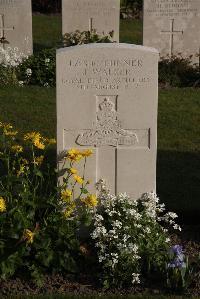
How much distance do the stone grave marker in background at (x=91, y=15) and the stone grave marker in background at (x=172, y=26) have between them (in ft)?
2.96

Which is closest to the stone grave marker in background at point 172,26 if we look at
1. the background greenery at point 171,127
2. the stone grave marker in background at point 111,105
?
the background greenery at point 171,127

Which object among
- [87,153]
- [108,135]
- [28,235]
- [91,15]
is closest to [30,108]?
[91,15]

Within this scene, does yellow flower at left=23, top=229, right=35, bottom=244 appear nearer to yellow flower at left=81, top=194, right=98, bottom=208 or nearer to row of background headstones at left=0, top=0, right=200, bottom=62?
yellow flower at left=81, top=194, right=98, bottom=208

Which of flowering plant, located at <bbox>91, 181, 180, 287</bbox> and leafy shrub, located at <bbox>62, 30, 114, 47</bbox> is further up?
leafy shrub, located at <bbox>62, 30, 114, 47</bbox>

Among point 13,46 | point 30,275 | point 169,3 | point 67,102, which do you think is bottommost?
point 30,275

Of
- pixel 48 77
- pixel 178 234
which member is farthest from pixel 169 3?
pixel 178 234

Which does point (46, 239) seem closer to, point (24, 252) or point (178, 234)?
point (24, 252)

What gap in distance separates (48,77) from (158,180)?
4528 mm

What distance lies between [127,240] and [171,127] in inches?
153

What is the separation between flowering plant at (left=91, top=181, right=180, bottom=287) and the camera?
474cm

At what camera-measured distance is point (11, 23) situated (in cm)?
1208

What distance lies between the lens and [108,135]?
17.1ft

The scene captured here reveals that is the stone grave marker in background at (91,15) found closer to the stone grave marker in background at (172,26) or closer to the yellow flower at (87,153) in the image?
the stone grave marker in background at (172,26)

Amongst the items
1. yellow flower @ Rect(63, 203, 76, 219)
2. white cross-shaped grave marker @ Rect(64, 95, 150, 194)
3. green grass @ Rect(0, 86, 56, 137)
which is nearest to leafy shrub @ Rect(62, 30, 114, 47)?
green grass @ Rect(0, 86, 56, 137)
